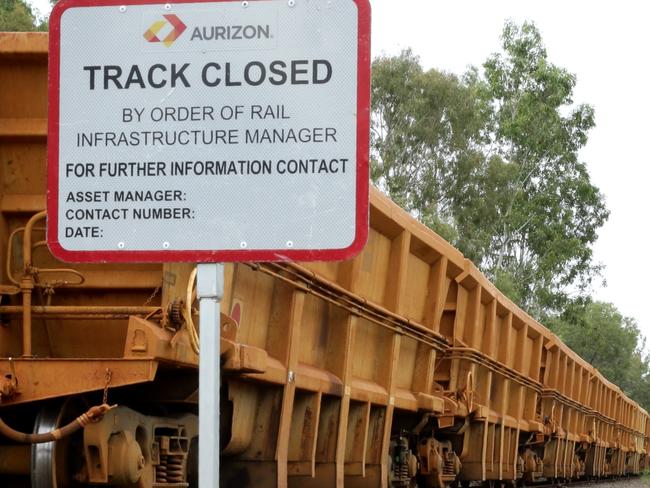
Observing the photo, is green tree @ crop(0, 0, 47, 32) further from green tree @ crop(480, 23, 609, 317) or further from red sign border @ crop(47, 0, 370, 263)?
red sign border @ crop(47, 0, 370, 263)

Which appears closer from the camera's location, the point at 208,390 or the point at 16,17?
the point at 208,390

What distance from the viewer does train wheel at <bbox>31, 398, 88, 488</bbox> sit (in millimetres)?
5773

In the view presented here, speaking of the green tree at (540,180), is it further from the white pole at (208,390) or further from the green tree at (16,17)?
the white pole at (208,390)

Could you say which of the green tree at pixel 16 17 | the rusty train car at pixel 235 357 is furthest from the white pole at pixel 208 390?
the green tree at pixel 16 17

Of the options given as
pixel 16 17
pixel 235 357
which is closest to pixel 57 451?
pixel 235 357

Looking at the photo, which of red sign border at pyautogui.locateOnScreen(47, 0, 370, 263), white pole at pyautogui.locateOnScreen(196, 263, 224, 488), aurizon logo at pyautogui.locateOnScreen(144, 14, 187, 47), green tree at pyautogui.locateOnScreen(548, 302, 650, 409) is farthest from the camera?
green tree at pyautogui.locateOnScreen(548, 302, 650, 409)

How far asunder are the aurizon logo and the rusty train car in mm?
2336

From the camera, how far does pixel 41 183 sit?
6336 mm

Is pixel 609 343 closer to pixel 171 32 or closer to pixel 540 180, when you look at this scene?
pixel 540 180

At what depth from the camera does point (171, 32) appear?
3.51 meters

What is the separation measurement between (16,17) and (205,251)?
3914cm

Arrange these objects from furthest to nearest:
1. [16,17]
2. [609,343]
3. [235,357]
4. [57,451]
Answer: [609,343] → [16,17] → [235,357] → [57,451]

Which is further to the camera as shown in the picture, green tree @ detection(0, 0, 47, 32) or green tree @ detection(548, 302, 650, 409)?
green tree @ detection(548, 302, 650, 409)

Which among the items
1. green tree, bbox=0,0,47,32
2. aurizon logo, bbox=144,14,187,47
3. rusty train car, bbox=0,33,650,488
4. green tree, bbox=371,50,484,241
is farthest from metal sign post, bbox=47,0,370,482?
green tree, bbox=371,50,484,241
